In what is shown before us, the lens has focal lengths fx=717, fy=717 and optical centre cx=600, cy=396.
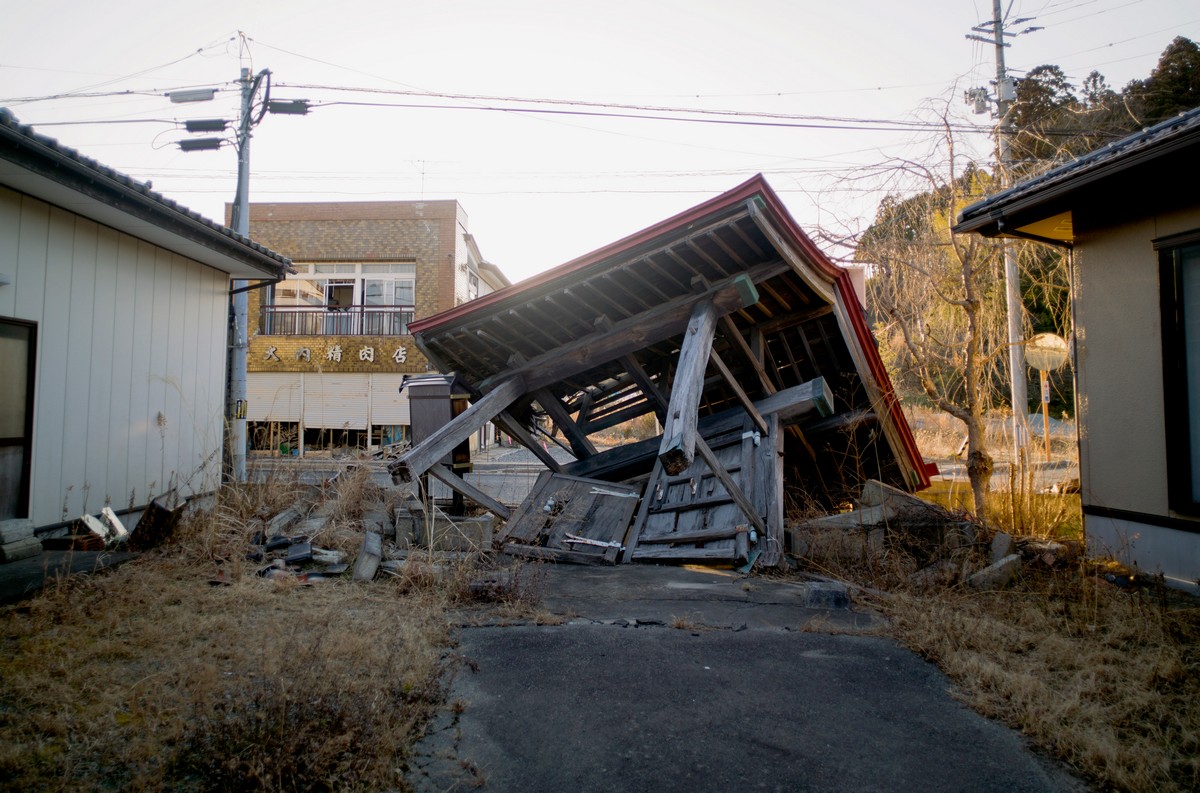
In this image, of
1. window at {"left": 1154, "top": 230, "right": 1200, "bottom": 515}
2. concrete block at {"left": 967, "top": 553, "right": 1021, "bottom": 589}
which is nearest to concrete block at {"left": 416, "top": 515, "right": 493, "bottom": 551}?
concrete block at {"left": 967, "top": 553, "right": 1021, "bottom": 589}

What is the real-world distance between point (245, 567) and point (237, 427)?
21.9 ft

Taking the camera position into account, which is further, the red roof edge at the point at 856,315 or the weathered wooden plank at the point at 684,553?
the weathered wooden plank at the point at 684,553

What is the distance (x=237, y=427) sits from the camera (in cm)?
1207

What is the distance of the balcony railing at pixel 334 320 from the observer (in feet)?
86.1

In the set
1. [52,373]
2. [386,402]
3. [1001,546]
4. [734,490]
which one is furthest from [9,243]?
[386,402]

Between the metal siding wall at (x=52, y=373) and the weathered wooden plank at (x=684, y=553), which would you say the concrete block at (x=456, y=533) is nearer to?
the weathered wooden plank at (x=684, y=553)

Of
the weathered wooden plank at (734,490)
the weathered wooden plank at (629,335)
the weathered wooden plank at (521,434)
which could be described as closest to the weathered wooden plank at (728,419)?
the weathered wooden plank at (521,434)

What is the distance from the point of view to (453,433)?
7.27 metres

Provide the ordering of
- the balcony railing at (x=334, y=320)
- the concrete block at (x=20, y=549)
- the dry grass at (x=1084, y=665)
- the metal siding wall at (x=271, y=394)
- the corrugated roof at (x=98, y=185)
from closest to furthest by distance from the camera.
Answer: the dry grass at (x=1084, y=665) → the corrugated roof at (x=98, y=185) → the concrete block at (x=20, y=549) → the metal siding wall at (x=271, y=394) → the balcony railing at (x=334, y=320)

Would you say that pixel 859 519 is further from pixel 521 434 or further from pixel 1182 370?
pixel 521 434

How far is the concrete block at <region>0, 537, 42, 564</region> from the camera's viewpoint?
5.93 m

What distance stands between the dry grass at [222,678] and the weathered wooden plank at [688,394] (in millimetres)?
1545

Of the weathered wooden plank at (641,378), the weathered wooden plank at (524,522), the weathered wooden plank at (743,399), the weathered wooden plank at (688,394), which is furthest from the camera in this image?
the weathered wooden plank at (641,378)

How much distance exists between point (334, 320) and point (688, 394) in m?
Result: 23.2
